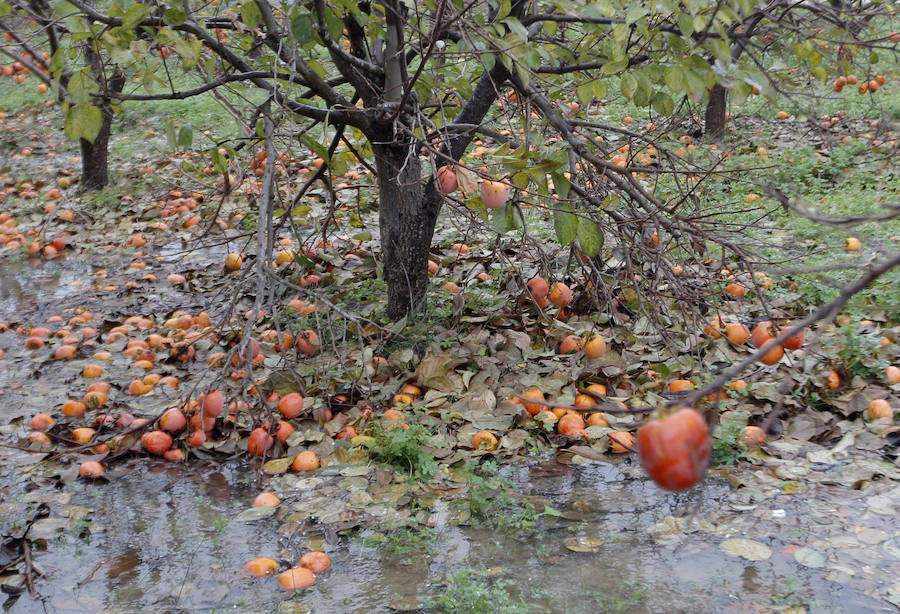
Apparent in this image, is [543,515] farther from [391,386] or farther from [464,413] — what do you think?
[391,386]

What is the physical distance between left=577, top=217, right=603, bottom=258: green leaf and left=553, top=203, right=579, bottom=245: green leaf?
0.02m

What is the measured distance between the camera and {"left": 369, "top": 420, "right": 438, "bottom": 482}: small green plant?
9.36 ft

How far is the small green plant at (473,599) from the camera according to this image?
2059mm

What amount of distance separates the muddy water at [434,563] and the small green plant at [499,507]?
5 cm

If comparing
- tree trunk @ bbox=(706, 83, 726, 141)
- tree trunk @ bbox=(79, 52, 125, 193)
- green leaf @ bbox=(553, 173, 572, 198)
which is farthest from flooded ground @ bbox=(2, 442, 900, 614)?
tree trunk @ bbox=(706, 83, 726, 141)

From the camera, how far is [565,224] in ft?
8.53

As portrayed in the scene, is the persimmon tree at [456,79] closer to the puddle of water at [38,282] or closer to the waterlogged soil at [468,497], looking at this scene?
the waterlogged soil at [468,497]

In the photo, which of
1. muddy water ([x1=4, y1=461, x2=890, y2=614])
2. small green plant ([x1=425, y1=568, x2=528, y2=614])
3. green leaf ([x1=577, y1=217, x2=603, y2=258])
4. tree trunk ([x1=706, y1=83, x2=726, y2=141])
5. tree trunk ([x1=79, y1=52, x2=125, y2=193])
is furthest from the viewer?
tree trunk ([x1=706, y1=83, x2=726, y2=141])

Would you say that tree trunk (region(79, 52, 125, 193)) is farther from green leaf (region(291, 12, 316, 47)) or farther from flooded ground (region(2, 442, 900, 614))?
flooded ground (region(2, 442, 900, 614))

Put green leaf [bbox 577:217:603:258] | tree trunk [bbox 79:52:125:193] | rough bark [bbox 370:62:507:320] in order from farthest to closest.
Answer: tree trunk [bbox 79:52:125:193] < rough bark [bbox 370:62:507:320] < green leaf [bbox 577:217:603:258]

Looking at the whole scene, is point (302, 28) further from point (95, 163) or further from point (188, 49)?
point (95, 163)

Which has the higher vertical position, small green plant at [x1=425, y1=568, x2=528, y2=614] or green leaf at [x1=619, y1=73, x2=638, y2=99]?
green leaf at [x1=619, y1=73, x2=638, y2=99]

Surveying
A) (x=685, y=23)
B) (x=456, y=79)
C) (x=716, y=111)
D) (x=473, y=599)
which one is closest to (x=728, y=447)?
(x=473, y=599)

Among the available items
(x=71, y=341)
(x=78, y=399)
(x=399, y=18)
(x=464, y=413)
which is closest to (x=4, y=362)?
(x=71, y=341)
